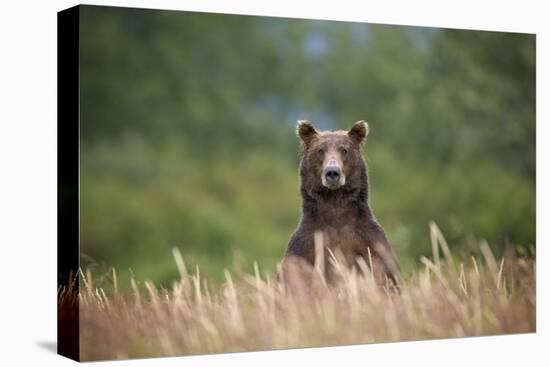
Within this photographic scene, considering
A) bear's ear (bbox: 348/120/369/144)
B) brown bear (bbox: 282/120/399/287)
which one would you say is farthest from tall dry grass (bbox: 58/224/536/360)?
bear's ear (bbox: 348/120/369/144)

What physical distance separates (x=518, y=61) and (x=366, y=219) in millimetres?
2750

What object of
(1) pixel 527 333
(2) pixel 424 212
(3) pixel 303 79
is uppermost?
(3) pixel 303 79

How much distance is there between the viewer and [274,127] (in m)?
17.7

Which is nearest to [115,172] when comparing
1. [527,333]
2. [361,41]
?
[361,41]

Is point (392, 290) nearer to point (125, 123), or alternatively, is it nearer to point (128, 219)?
point (128, 219)

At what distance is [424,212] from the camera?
12.8m

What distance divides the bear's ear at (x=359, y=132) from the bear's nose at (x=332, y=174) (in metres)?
0.51

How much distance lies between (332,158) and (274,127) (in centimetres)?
771

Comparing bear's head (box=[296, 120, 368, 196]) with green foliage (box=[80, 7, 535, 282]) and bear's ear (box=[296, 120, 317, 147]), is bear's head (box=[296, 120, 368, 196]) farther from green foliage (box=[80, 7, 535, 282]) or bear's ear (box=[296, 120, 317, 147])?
green foliage (box=[80, 7, 535, 282])

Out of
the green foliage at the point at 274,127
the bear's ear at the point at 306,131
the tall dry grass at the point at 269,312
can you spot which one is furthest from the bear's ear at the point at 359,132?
the tall dry grass at the point at 269,312

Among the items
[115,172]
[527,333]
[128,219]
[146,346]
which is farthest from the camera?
[128,219]

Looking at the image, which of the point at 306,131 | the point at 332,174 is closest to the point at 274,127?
the point at 306,131

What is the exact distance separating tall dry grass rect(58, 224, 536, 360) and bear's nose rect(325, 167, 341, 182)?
86 centimetres

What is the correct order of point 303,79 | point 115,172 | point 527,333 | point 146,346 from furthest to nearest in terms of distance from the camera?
1. point 303,79
2. point 115,172
3. point 527,333
4. point 146,346
